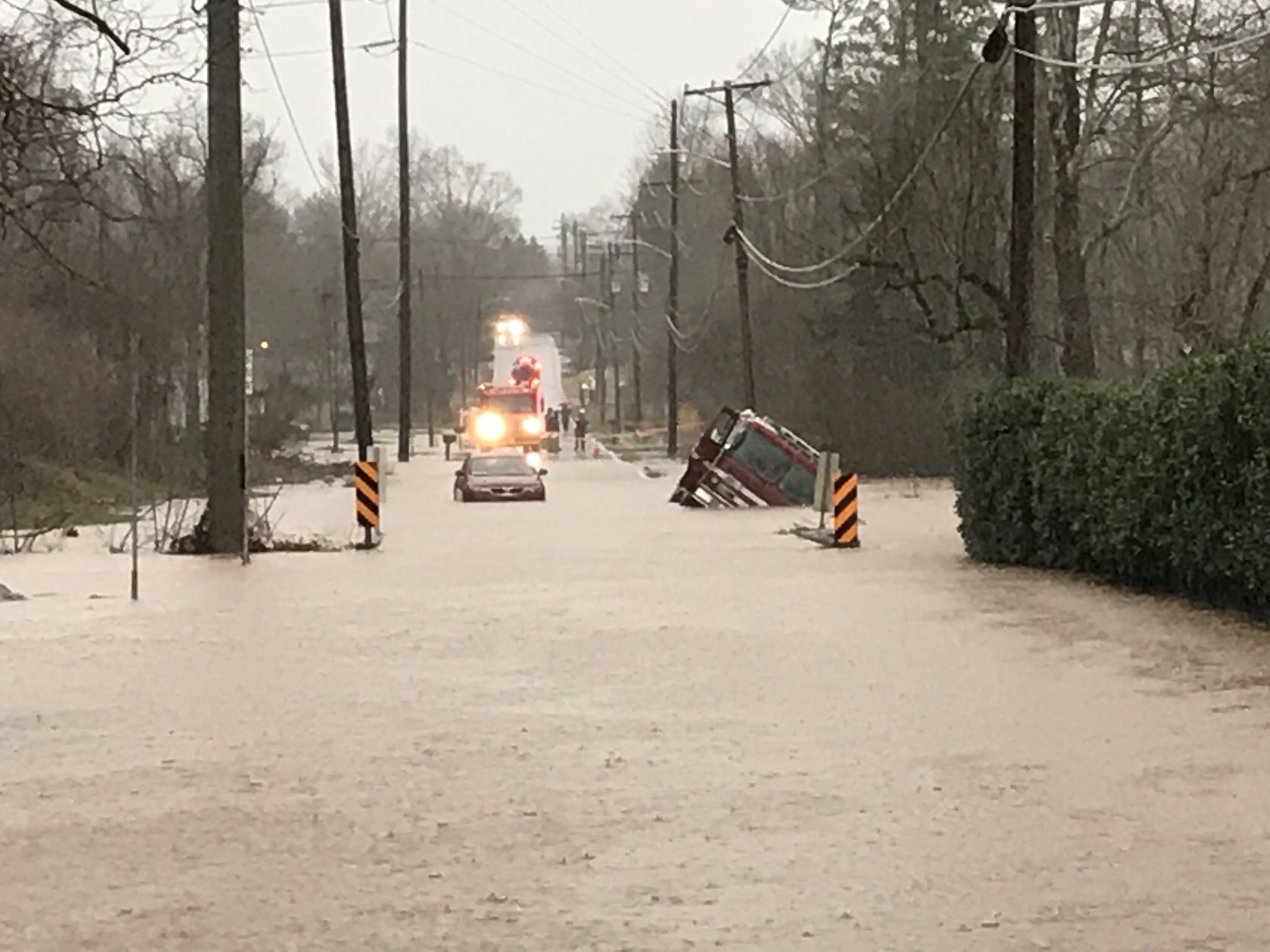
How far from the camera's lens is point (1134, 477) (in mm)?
21078

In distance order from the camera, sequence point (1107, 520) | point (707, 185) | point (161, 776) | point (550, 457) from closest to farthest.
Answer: point (161, 776)
point (1107, 520)
point (550, 457)
point (707, 185)

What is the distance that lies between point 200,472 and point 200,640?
3303cm

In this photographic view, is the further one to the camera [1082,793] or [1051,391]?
[1051,391]

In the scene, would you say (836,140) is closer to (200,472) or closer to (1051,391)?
(200,472)

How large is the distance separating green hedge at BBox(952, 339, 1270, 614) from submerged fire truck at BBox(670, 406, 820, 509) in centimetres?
1313

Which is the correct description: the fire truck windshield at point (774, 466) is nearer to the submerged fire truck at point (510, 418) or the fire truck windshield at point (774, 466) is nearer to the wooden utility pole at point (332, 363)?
the submerged fire truck at point (510, 418)

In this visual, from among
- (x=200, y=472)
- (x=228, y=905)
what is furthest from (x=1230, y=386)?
(x=200, y=472)

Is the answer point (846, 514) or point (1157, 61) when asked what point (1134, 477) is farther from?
point (1157, 61)

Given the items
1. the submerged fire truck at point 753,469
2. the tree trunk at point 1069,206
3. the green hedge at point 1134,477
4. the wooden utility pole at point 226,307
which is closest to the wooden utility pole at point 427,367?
the tree trunk at point 1069,206

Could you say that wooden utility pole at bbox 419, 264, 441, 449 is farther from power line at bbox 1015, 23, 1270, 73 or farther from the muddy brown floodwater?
the muddy brown floodwater

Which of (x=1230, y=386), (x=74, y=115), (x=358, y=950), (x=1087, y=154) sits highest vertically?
(x=1087, y=154)

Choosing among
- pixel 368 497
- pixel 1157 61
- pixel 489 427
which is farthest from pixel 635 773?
pixel 489 427

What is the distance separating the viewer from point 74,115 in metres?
18.2

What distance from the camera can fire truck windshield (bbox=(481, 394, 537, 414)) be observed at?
3093 inches
